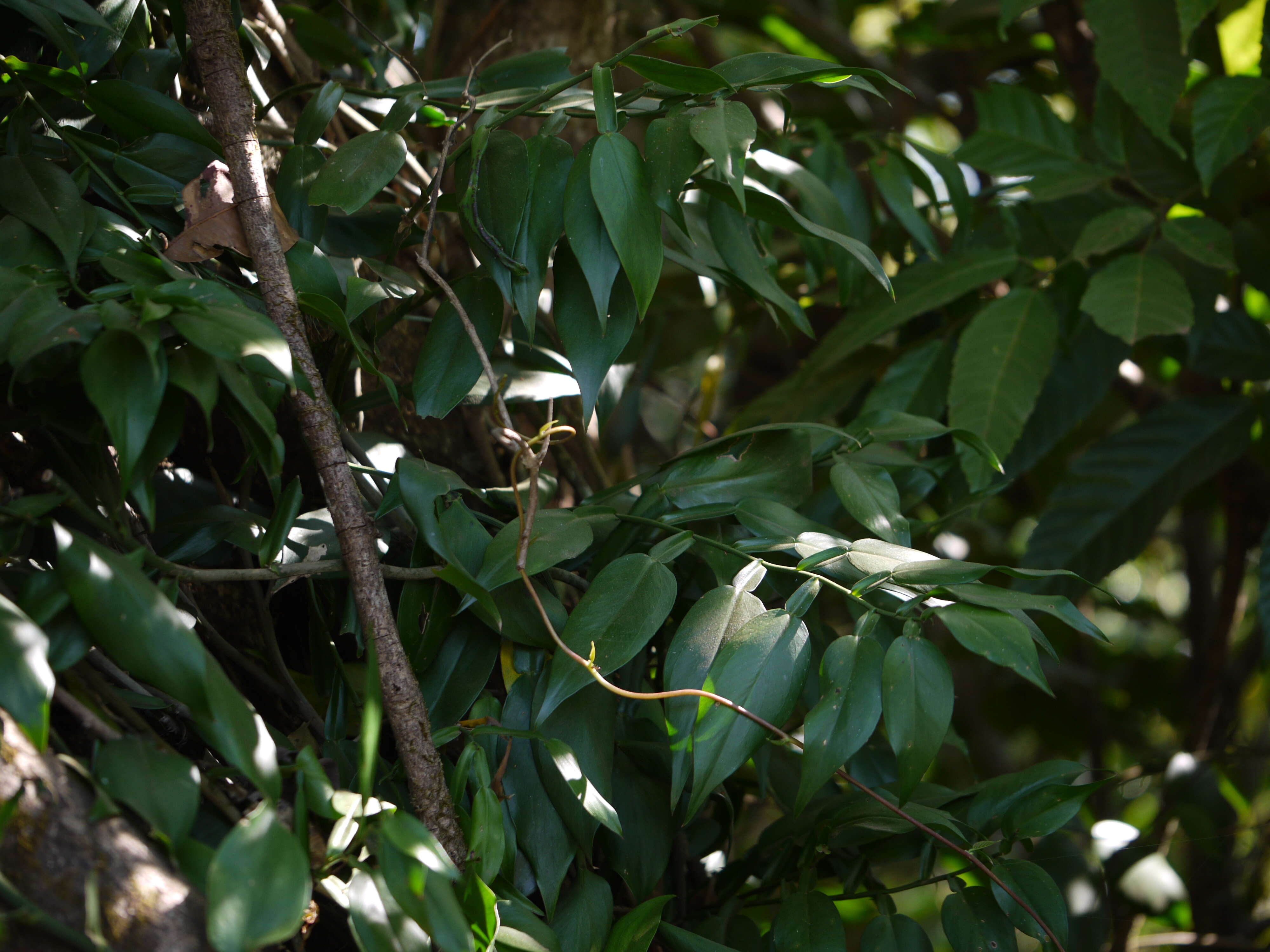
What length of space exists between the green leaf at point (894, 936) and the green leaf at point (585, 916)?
0.12 m

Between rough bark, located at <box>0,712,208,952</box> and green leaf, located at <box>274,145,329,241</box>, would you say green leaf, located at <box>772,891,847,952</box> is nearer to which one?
rough bark, located at <box>0,712,208,952</box>

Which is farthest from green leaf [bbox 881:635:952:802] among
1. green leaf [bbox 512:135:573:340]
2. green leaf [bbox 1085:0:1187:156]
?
green leaf [bbox 1085:0:1187:156]

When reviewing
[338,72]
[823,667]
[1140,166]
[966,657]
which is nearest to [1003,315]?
[1140,166]

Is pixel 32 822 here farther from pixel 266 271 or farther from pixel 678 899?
pixel 678 899

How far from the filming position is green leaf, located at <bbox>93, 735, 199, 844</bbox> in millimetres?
274

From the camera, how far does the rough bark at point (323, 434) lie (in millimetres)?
361

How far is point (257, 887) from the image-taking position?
0.84 ft

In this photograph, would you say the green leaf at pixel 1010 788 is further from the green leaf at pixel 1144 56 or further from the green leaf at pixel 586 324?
the green leaf at pixel 1144 56

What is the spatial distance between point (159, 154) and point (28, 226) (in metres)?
0.08

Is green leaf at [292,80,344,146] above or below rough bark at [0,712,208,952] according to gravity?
above

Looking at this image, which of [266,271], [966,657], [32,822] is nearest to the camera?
[32,822]

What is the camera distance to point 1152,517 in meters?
0.75

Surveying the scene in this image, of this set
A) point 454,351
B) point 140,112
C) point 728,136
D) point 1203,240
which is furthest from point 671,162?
point 1203,240

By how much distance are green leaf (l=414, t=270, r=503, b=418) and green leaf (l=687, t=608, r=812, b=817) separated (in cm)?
18
